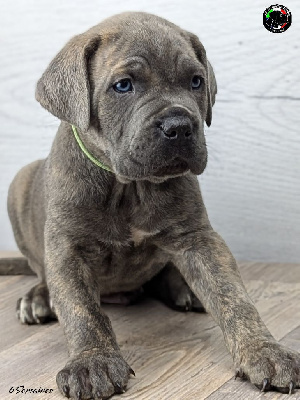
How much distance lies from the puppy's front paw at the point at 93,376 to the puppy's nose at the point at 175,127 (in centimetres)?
82

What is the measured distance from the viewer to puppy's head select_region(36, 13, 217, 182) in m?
2.95

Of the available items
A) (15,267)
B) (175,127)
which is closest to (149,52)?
(175,127)

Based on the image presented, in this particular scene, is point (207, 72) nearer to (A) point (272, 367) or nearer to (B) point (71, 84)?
(B) point (71, 84)

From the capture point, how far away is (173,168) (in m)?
3.02

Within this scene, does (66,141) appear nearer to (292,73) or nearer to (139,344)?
(139,344)

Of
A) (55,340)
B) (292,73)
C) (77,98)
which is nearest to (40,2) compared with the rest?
(292,73)

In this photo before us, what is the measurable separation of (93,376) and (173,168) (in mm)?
805

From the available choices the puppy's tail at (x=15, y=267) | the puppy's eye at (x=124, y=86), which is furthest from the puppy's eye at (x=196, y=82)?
the puppy's tail at (x=15, y=267)

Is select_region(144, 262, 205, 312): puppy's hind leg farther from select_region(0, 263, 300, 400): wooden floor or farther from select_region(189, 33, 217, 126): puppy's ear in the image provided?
select_region(189, 33, 217, 126): puppy's ear

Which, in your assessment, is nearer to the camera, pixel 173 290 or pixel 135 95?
pixel 135 95

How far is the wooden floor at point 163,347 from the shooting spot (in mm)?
2893

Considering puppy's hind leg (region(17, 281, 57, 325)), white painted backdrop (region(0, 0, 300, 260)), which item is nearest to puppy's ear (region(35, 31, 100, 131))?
puppy's hind leg (region(17, 281, 57, 325))

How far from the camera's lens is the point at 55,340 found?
138 inches

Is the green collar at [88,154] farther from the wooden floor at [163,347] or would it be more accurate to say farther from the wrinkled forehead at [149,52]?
the wooden floor at [163,347]
